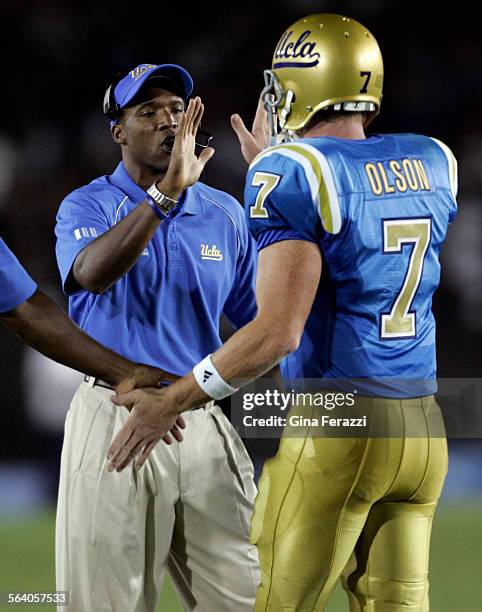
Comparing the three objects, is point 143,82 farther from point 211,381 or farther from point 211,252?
point 211,381

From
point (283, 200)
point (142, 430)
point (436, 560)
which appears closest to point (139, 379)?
point (142, 430)

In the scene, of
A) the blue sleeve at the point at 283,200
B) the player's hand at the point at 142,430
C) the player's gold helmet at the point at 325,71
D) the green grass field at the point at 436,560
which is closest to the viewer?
the blue sleeve at the point at 283,200

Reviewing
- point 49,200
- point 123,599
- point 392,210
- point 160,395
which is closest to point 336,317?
point 392,210

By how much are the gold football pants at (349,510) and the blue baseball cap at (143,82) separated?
982 mm

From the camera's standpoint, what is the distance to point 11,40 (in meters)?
5.42

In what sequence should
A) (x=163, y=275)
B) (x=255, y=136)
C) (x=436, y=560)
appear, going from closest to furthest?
(x=163, y=275)
(x=255, y=136)
(x=436, y=560)

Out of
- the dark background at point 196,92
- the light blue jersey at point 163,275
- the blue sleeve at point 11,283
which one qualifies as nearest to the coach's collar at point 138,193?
the light blue jersey at point 163,275

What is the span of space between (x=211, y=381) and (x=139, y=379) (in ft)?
1.09

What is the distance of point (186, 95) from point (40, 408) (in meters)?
2.55

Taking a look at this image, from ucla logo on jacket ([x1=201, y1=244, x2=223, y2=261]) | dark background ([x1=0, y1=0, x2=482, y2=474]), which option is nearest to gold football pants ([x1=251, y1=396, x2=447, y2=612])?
ucla logo on jacket ([x1=201, y1=244, x2=223, y2=261])

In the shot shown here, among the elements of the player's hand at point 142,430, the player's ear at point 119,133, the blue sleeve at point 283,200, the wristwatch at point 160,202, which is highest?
the player's ear at point 119,133

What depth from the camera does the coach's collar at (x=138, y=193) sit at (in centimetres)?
267

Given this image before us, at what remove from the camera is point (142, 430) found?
2301 mm

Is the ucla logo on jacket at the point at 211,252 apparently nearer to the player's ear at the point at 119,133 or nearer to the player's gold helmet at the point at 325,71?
the player's ear at the point at 119,133
